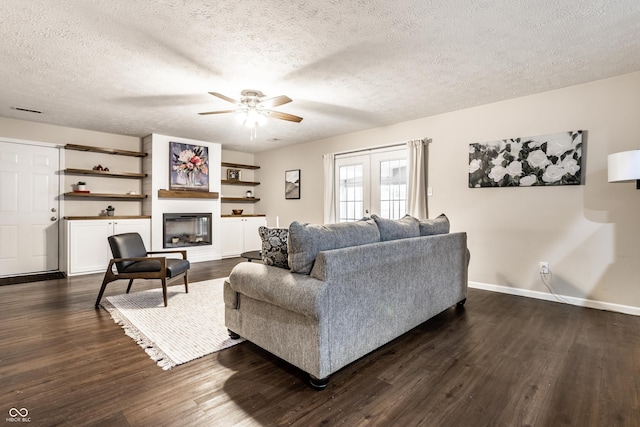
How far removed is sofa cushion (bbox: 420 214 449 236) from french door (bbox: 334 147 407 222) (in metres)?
1.71

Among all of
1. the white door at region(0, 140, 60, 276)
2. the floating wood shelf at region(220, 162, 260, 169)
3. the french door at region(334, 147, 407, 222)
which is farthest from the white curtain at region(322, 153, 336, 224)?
the white door at region(0, 140, 60, 276)

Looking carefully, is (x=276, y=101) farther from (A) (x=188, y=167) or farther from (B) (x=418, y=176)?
(A) (x=188, y=167)

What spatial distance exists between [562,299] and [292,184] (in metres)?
5.04

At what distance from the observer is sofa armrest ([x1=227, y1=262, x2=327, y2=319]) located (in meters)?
1.76

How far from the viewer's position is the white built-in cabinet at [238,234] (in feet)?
21.9

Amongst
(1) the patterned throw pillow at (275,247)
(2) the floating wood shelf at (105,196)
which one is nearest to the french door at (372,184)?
(1) the patterned throw pillow at (275,247)

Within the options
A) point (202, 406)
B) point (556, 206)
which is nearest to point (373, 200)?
point (556, 206)

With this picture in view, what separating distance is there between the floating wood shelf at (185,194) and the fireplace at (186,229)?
34 cm

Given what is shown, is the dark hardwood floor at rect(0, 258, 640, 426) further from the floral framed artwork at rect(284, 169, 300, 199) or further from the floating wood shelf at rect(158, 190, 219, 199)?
the floral framed artwork at rect(284, 169, 300, 199)

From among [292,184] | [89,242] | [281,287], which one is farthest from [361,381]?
[292,184]

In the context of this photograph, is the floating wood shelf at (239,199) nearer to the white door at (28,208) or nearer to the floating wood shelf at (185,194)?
the floating wood shelf at (185,194)

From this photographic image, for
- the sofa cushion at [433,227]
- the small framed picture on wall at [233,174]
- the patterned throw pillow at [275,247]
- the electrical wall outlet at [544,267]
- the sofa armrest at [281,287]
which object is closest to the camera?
the sofa armrest at [281,287]

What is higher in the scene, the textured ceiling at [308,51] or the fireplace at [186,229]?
the textured ceiling at [308,51]

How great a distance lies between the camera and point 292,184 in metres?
6.84
